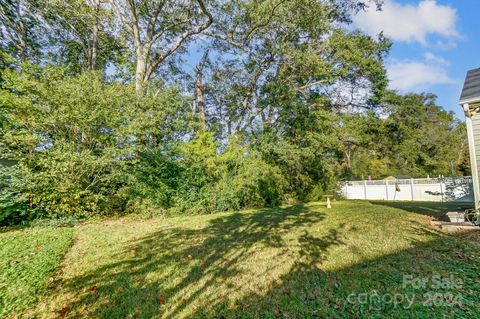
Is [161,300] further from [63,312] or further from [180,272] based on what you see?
[63,312]

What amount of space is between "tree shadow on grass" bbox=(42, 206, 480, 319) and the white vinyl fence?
37.5 ft

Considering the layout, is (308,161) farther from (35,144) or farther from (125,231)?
(35,144)

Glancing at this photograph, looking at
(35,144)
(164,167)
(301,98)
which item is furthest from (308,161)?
(35,144)

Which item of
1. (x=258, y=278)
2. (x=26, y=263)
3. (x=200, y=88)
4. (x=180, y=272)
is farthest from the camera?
(x=200, y=88)

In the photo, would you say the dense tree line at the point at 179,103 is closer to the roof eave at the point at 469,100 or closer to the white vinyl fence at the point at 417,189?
the white vinyl fence at the point at 417,189

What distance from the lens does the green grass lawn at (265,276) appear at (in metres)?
2.52

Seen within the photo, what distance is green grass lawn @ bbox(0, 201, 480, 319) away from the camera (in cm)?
252

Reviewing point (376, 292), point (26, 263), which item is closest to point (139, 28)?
point (26, 263)

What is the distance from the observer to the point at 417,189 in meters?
15.2

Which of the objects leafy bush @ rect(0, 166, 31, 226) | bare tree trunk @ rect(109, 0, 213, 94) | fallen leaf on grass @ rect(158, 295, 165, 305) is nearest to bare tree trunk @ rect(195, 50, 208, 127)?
bare tree trunk @ rect(109, 0, 213, 94)

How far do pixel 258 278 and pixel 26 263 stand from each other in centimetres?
361

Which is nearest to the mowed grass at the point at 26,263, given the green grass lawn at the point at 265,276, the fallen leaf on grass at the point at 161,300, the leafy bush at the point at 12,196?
the green grass lawn at the point at 265,276

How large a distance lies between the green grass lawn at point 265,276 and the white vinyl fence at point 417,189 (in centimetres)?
1110

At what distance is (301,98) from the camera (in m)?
14.1
